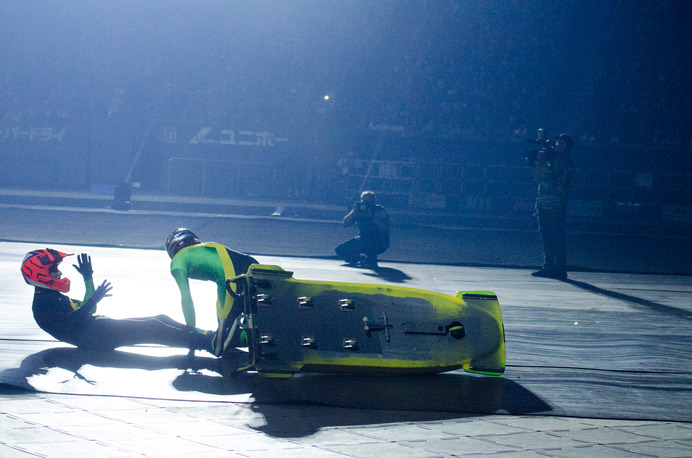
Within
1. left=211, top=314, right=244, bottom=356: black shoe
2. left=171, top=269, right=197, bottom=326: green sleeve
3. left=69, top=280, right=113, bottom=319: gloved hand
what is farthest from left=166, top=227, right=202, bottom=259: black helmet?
left=211, top=314, right=244, bottom=356: black shoe

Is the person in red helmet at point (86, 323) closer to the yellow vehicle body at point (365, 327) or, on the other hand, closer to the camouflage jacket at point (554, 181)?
the yellow vehicle body at point (365, 327)

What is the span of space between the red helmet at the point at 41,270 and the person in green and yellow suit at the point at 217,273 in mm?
917

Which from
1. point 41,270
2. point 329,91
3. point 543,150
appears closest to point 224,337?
point 41,270

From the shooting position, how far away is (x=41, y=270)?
5215mm

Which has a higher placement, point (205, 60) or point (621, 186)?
point (205, 60)

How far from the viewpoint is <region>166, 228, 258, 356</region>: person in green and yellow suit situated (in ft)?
16.6

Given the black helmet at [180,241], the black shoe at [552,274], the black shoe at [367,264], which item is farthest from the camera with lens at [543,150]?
the black helmet at [180,241]

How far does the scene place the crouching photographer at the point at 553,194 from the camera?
35.2ft

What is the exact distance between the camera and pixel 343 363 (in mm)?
4785

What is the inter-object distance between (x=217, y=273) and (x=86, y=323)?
43.3 inches

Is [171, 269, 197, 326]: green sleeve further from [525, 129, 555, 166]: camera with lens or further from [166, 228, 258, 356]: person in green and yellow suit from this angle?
[525, 129, 555, 166]: camera with lens

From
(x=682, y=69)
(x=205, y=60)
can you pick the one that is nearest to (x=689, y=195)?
(x=682, y=69)

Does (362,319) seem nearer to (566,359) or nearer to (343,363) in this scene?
(343,363)

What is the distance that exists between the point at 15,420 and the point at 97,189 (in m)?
23.1
